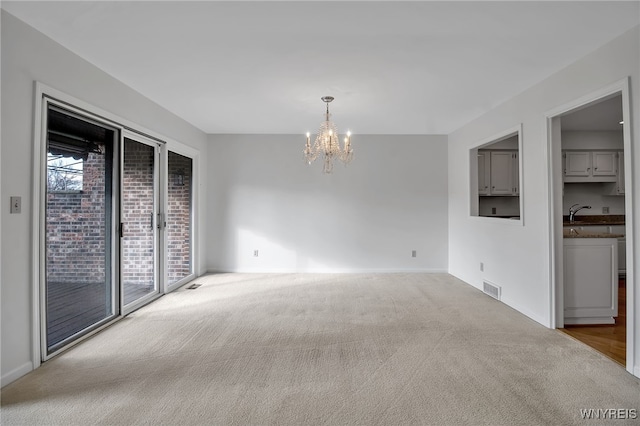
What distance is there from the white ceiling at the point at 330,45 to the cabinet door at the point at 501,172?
190 cm

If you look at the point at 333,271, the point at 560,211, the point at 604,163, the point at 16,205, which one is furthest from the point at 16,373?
the point at 604,163

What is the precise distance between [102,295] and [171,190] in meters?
1.85

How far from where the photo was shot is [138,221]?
4.02m

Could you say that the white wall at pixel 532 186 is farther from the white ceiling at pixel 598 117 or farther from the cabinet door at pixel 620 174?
the cabinet door at pixel 620 174

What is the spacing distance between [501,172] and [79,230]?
20.6ft

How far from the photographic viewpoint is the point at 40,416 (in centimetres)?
190

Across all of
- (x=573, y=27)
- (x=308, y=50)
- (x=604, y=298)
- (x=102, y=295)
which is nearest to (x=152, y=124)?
(x=102, y=295)

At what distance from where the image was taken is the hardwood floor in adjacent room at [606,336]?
2760 millimetres

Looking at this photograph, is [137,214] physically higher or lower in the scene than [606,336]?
higher

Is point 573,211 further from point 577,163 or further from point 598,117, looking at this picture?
point 598,117

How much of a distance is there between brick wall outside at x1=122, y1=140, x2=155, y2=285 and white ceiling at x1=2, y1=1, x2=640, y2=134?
77 centimetres

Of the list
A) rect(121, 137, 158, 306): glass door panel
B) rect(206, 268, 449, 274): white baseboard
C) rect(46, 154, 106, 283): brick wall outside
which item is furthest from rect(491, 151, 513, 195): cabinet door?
rect(46, 154, 106, 283): brick wall outside

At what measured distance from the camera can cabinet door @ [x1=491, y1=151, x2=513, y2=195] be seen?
578 cm

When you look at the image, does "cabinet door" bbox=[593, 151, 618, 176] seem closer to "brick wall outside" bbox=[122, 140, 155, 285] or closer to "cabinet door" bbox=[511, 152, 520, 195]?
"cabinet door" bbox=[511, 152, 520, 195]
